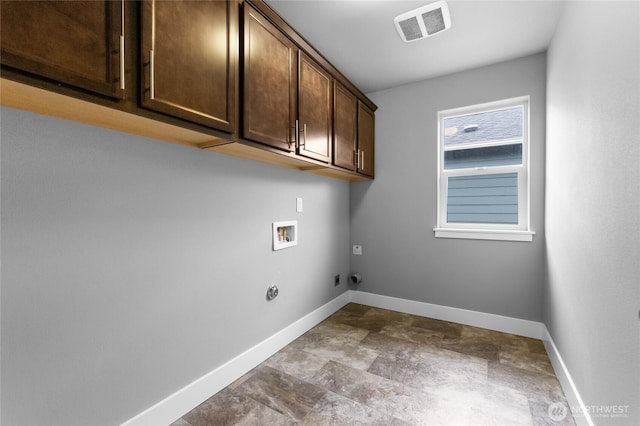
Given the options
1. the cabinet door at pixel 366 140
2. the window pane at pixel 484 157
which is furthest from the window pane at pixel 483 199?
the cabinet door at pixel 366 140

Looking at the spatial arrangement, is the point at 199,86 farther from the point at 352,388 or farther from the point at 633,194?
the point at 352,388

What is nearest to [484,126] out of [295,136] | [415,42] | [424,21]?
[415,42]

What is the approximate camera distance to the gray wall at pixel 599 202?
102 centimetres

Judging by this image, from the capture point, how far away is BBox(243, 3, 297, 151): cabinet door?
1.58 m

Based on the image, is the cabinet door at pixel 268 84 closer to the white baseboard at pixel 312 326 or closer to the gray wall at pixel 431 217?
the white baseboard at pixel 312 326

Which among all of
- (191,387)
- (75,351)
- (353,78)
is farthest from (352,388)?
(353,78)

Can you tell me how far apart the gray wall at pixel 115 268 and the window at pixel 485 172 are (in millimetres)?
2035

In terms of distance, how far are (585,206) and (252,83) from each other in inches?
75.5

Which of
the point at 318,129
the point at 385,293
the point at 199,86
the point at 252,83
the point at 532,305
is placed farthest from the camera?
the point at 385,293

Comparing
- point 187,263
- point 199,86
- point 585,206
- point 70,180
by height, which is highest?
point 199,86

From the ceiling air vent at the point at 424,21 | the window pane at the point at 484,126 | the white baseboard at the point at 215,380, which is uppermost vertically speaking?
the ceiling air vent at the point at 424,21

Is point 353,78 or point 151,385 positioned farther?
point 353,78

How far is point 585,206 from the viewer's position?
1474mm

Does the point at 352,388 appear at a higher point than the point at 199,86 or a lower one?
lower
